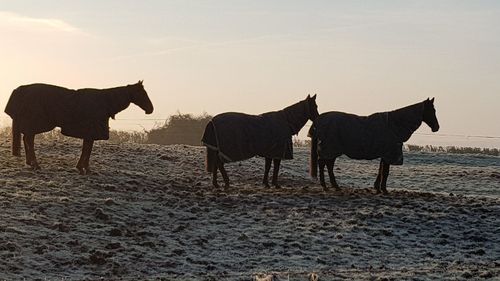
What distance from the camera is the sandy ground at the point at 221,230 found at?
1134cm

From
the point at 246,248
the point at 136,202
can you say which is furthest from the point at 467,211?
the point at 136,202

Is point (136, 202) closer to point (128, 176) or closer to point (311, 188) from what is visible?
point (128, 176)

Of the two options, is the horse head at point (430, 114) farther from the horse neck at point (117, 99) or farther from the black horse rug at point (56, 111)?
the black horse rug at point (56, 111)

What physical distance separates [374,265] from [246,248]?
242cm

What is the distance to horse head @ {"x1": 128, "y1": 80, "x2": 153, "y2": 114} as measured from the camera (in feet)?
63.3

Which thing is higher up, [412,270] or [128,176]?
[128,176]

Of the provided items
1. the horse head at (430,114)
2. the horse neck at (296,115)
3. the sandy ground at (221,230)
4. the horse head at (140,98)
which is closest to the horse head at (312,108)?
the horse neck at (296,115)

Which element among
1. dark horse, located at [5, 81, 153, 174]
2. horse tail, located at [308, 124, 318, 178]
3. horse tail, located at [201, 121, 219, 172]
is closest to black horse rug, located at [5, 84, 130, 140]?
dark horse, located at [5, 81, 153, 174]

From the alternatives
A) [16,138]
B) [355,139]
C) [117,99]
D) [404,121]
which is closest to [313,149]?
[355,139]

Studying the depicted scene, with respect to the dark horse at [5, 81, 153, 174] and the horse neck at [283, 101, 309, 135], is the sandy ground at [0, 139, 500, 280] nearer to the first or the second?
the dark horse at [5, 81, 153, 174]

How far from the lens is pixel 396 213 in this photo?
16219mm

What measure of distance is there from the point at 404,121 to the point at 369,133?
112 cm

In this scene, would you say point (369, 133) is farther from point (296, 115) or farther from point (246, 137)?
point (246, 137)

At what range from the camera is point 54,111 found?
59.7 ft
